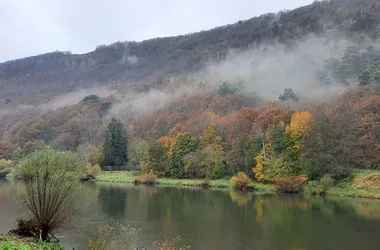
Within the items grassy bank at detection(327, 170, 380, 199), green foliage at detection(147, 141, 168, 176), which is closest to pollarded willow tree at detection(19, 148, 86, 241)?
grassy bank at detection(327, 170, 380, 199)

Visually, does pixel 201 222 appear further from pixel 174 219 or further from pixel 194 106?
pixel 194 106

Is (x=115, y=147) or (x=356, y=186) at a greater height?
(x=115, y=147)

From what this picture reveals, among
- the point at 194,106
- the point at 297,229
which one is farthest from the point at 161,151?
the point at 194,106

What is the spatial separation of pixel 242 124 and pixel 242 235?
60182mm

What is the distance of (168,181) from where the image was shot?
91875 mm

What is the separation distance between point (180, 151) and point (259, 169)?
75.2ft

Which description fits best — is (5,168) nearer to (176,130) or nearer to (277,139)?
(176,130)

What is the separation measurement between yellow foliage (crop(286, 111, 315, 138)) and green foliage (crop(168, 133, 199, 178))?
82.0 ft

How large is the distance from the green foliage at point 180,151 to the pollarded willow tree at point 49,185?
212 feet

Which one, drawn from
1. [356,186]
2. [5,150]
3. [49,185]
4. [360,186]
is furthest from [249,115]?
[5,150]

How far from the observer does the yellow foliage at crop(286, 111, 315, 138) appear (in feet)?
257

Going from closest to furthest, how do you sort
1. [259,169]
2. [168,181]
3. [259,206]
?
[259,206] → [259,169] → [168,181]

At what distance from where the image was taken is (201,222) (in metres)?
43.2

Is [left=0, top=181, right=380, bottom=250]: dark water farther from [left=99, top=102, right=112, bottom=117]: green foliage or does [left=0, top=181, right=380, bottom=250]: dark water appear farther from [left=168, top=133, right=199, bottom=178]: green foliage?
[left=99, top=102, right=112, bottom=117]: green foliage
